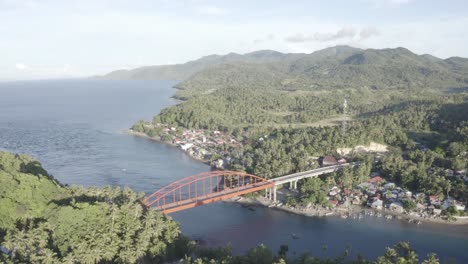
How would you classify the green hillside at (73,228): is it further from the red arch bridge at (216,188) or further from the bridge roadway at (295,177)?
the bridge roadway at (295,177)

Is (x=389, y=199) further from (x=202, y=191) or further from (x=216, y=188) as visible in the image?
(x=202, y=191)

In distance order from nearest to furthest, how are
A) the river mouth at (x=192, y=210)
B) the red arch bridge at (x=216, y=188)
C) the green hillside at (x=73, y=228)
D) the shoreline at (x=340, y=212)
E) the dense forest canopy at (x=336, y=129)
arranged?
1. the green hillside at (x=73, y=228)
2. the river mouth at (x=192, y=210)
3. the shoreline at (x=340, y=212)
4. the red arch bridge at (x=216, y=188)
5. the dense forest canopy at (x=336, y=129)

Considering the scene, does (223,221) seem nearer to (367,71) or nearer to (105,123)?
(105,123)

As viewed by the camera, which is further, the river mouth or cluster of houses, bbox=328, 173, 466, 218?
cluster of houses, bbox=328, 173, 466, 218

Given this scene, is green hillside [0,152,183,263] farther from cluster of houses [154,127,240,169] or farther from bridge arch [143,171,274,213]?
cluster of houses [154,127,240,169]

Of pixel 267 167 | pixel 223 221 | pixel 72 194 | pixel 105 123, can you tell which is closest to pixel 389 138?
pixel 267 167

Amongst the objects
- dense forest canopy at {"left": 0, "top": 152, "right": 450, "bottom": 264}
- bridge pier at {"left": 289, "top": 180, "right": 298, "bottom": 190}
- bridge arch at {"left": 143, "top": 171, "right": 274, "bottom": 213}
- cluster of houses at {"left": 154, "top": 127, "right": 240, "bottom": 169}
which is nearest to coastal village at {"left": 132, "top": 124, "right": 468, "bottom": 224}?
bridge pier at {"left": 289, "top": 180, "right": 298, "bottom": 190}

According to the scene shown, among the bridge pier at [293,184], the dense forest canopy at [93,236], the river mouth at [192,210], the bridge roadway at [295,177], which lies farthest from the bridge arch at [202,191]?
the dense forest canopy at [93,236]

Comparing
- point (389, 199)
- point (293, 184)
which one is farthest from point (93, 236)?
point (389, 199)
